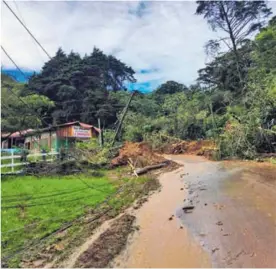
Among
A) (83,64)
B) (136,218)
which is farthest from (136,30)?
(83,64)

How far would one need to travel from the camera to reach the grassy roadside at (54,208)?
499 centimetres

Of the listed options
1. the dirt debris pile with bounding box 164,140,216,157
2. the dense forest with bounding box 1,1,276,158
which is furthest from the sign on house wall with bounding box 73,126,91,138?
the dirt debris pile with bounding box 164,140,216,157

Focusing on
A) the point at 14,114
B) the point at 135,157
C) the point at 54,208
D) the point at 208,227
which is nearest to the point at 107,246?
the point at 208,227

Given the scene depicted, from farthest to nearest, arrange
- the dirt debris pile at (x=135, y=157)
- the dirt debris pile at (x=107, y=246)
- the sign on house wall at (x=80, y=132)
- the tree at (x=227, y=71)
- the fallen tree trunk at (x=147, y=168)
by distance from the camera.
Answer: the tree at (x=227, y=71), the sign on house wall at (x=80, y=132), the dirt debris pile at (x=135, y=157), the fallen tree trunk at (x=147, y=168), the dirt debris pile at (x=107, y=246)

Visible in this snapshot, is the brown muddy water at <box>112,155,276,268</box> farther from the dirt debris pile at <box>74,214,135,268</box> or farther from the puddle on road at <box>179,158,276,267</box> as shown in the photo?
the dirt debris pile at <box>74,214,135,268</box>

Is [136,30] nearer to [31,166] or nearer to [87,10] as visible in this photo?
[87,10]

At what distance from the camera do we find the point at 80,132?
78.3ft

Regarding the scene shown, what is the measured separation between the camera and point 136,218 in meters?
6.79

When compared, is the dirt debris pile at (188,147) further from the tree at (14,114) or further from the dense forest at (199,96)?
the tree at (14,114)

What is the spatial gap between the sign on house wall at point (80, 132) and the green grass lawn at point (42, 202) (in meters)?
12.2

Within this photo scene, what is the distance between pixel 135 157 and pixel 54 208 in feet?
26.8

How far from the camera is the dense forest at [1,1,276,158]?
15773 millimetres

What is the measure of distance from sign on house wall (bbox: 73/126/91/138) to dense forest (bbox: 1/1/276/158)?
2.45 meters

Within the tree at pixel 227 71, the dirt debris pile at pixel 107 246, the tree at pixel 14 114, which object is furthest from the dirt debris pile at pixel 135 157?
the tree at pixel 227 71
